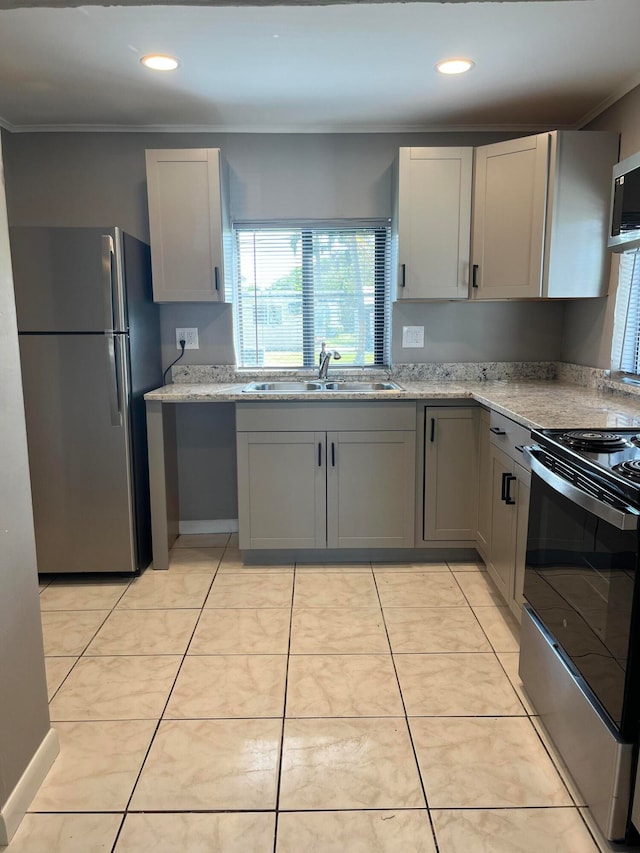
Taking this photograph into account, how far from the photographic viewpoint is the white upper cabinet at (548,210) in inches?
111

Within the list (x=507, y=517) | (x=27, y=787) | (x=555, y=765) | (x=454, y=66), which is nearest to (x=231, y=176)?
(x=454, y=66)

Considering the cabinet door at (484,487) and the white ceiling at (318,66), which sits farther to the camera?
the cabinet door at (484,487)

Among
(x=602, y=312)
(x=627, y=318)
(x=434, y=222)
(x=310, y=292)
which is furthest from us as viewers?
(x=310, y=292)

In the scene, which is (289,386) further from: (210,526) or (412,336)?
(210,526)

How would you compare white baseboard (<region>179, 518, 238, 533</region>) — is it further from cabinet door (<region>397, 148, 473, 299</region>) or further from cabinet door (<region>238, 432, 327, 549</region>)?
cabinet door (<region>397, 148, 473, 299</region>)

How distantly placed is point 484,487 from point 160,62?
7.84 ft

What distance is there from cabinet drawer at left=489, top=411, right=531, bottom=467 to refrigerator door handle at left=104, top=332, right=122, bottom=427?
1749mm

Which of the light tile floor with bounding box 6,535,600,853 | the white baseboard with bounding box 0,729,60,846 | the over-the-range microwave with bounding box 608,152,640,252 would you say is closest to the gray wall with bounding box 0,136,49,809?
the white baseboard with bounding box 0,729,60,846

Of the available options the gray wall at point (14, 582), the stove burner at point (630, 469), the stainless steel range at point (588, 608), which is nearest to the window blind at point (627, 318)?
the stainless steel range at point (588, 608)

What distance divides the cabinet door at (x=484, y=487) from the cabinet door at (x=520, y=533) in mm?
427

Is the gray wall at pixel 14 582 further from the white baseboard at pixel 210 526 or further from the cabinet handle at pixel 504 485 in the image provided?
the white baseboard at pixel 210 526

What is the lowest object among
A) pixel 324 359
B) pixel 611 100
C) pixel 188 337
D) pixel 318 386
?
pixel 318 386

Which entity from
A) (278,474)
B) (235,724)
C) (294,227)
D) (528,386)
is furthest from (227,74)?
(235,724)

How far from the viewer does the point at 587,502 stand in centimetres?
147
